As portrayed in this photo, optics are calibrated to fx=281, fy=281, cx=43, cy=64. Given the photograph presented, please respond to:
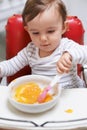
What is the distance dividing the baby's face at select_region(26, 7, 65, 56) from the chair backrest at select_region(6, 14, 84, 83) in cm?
14

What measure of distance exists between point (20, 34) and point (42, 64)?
0.18 meters

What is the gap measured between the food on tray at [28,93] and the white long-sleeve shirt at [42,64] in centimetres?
21

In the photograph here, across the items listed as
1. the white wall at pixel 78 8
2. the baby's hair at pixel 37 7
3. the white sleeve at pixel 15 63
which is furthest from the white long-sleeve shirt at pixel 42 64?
the white wall at pixel 78 8

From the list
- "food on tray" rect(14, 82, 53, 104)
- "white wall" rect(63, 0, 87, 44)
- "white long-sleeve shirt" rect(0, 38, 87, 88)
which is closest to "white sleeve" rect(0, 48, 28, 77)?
"white long-sleeve shirt" rect(0, 38, 87, 88)

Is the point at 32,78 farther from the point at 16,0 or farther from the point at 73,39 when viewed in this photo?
the point at 16,0

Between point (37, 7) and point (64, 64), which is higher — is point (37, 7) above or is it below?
above

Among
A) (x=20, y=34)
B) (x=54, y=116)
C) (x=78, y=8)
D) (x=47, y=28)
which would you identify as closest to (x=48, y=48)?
(x=47, y=28)

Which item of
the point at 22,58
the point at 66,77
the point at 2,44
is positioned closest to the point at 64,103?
the point at 66,77

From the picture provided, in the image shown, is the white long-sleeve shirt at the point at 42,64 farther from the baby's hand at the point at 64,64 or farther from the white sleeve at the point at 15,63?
the baby's hand at the point at 64,64

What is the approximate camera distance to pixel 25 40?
122cm

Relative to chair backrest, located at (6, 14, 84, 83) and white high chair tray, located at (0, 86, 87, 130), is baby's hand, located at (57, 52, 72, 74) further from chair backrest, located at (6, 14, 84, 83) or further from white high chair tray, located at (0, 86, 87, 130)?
chair backrest, located at (6, 14, 84, 83)

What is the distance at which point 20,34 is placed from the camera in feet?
3.98

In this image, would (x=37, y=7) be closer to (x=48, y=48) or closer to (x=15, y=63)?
(x=48, y=48)

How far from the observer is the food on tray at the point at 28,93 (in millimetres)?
844
